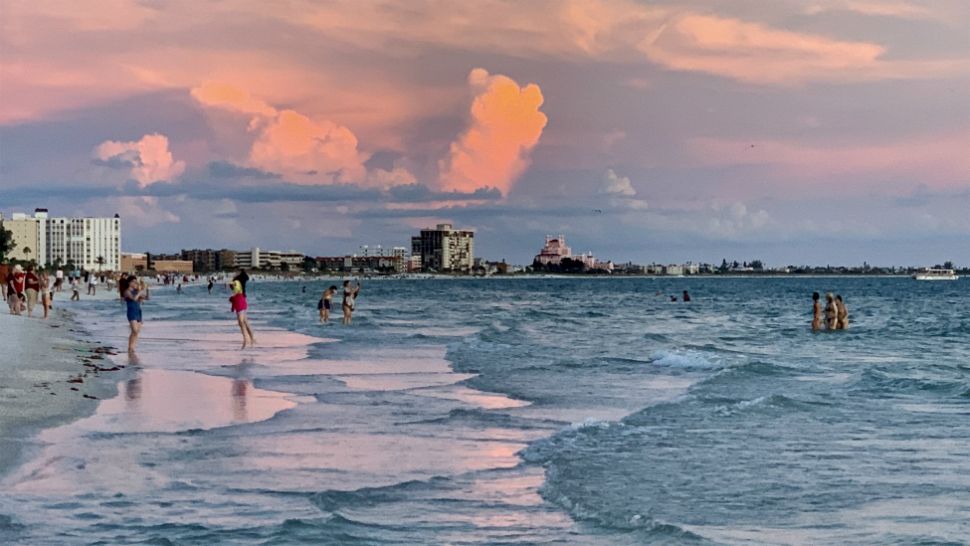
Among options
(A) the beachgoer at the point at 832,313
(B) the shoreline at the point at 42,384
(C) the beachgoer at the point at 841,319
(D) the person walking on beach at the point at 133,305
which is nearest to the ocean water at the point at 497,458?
(B) the shoreline at the point at 42,384

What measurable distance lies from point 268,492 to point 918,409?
11.6m

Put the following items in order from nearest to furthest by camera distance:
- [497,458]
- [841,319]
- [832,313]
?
[497,458] → [832,313] → [841,319]

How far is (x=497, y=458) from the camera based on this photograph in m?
12.2

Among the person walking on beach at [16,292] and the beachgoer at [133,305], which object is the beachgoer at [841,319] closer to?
the beachgoer at [133,305]

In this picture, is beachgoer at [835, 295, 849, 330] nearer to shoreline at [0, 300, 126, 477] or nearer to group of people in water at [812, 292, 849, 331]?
group of people in water at [812, 292, 849, 331]

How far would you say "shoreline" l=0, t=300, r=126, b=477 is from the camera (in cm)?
1248

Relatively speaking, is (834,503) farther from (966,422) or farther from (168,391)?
(168,391)

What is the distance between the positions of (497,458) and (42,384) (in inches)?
335

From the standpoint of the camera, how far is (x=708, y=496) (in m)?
10.3

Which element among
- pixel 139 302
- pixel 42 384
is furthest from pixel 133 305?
pixel 42 384

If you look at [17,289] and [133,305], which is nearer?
[133,305]

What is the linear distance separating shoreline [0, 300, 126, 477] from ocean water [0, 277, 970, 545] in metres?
0.35

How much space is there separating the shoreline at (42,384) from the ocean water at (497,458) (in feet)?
1.15

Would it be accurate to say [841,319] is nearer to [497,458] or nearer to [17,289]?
[17,289]
